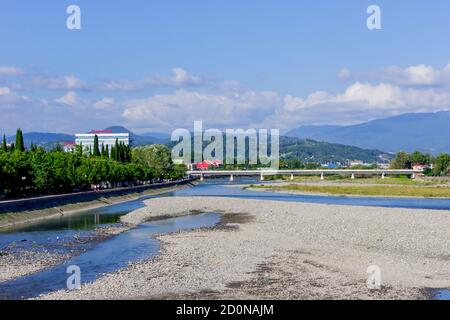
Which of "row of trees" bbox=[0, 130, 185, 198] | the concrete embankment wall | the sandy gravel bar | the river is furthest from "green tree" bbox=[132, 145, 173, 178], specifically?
the sandy gravel bar

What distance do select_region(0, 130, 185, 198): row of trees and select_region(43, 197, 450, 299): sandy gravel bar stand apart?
32794 millimetres

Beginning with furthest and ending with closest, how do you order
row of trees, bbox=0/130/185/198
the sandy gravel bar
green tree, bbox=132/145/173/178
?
green tree, bbox=132/145/173/178, row of trees, bbox=0/130/185/198, the sandy gravel bar

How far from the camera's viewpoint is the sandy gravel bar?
2667cm

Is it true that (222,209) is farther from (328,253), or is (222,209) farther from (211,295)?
(211,295)

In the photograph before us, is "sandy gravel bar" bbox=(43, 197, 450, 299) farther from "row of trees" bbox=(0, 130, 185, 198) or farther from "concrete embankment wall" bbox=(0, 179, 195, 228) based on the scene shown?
"row of trees" bbox=(0, 130, 185, 198)

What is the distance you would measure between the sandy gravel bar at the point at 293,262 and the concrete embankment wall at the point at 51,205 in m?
21.2

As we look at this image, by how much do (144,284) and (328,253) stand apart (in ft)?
45.7

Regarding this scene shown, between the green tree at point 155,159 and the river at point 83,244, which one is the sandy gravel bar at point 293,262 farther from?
the green tree at point 155,159

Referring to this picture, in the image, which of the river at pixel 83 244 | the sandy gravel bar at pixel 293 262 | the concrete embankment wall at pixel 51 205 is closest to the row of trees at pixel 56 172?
the concrete embankment wall at pixel 51 205

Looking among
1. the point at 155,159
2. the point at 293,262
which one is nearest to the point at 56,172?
the point at 293,262

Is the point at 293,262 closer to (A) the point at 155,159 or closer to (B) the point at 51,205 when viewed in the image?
(B) the point at 51,205

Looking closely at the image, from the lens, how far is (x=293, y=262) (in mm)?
34594
